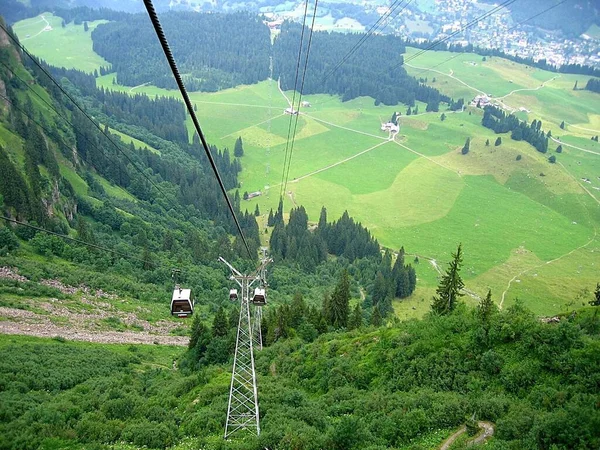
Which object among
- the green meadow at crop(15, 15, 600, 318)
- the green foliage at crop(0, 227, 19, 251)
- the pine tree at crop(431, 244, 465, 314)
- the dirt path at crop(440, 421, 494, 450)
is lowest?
the green meadow at crop(15, 15, 600, 318)

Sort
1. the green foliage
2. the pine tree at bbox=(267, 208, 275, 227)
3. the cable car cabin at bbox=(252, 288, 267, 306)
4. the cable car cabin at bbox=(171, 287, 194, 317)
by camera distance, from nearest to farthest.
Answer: the cable car cabin at bbox=(171, 287, 194, 317) < the cable car cabin at bbox=(252, 288, 267, 306) < the green foliage < the pine tree at bbox=(267, 208, 275, 227)

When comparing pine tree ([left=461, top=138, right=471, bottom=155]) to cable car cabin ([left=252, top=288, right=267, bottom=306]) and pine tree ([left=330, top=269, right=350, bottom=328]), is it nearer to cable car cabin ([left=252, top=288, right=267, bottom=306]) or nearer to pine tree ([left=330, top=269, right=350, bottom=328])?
pine tree ([left=330, top=269, right=350, bottom=328])

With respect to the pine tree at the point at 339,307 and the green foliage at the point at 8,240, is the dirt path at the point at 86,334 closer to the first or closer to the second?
the green foliage at the point at 8,240

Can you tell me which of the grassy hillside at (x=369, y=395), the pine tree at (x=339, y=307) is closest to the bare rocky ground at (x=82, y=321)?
the grassy hillside at (x=369, y=395)

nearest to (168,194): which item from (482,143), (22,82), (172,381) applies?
(22,82)

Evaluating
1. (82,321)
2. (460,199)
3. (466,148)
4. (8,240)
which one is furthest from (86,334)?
(466,148)

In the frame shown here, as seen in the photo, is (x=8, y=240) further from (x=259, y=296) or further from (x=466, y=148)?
(x=466, y=148)

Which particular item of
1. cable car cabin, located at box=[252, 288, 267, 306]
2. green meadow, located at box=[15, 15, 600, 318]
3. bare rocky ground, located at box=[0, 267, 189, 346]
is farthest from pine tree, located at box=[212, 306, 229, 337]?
green meadow, located at box=[15, 15, 600, 318]
